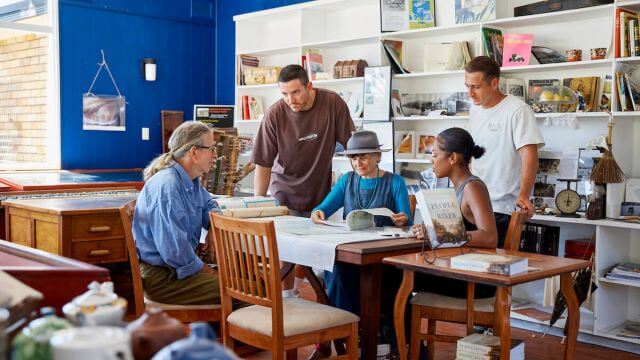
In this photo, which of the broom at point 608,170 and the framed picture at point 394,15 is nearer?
the broom at point 608,170

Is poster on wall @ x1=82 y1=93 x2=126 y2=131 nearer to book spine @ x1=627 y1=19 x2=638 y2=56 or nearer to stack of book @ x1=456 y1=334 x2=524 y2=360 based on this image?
book spine @ x1=627 y1=19 x2=638 y2=56

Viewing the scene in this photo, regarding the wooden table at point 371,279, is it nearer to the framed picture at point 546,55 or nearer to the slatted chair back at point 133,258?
the slatted chair back at point 133,258

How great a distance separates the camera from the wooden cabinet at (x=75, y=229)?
4070 mm

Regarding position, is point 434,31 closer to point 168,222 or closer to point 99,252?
point 99,252

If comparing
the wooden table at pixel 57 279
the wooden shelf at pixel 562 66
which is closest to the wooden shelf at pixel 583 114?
the wooden shelf at pixel 562 66

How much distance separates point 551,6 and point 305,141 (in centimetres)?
188

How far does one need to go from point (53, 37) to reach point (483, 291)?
5081 mm

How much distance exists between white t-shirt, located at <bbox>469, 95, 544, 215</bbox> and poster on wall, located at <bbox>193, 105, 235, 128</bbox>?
3.55 meters

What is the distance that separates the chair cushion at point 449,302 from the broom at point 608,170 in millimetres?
1539

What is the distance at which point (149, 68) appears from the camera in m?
7.38

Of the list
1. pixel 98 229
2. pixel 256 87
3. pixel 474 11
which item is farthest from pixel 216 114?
pixel 98 229

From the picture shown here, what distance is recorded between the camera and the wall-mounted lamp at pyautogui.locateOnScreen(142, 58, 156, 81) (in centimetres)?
738

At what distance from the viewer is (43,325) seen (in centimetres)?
120

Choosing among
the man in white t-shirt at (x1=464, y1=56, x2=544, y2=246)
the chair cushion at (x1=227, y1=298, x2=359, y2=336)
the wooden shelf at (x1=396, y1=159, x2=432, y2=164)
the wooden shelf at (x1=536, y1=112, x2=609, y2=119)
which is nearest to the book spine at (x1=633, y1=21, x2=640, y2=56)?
the wooden shelf at (x1=536, y1=112, x2=609, y2=119)
